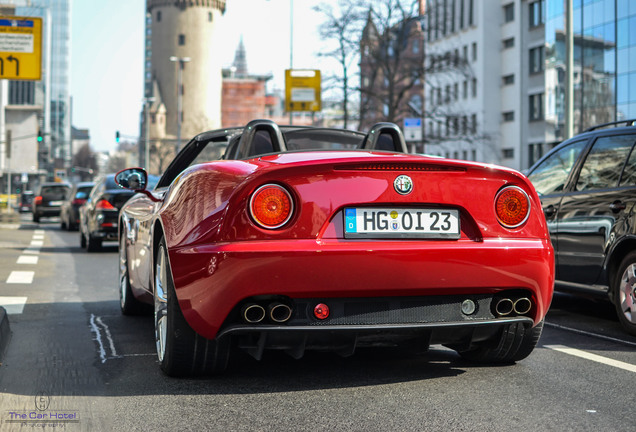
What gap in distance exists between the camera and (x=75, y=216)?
89.2 feet

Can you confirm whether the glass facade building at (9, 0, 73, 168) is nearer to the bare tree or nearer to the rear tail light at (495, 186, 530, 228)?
the bare tree

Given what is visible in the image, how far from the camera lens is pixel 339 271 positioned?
4211 millimetres

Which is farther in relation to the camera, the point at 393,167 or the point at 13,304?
the point at 13,304

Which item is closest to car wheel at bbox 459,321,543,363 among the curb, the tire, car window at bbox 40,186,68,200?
the curb

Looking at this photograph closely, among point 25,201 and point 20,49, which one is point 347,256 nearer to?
point 20,49

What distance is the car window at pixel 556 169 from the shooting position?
798 centimetres

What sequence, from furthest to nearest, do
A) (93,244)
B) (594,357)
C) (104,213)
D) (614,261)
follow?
1. (93,244)
2. (104,213)
3. (614,261)
4. (594,357)

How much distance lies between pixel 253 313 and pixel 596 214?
12.6ft

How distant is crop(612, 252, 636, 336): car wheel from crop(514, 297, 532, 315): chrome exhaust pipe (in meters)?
2.26

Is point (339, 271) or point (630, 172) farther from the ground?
point (630, 172)

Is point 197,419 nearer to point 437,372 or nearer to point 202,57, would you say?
point 437,372

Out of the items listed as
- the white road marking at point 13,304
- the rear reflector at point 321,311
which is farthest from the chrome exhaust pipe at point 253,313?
the white road marking at point 13,304

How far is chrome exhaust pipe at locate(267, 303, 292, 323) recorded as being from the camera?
4.27 metres

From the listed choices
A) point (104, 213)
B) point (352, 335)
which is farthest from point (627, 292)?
point (104, 213)
